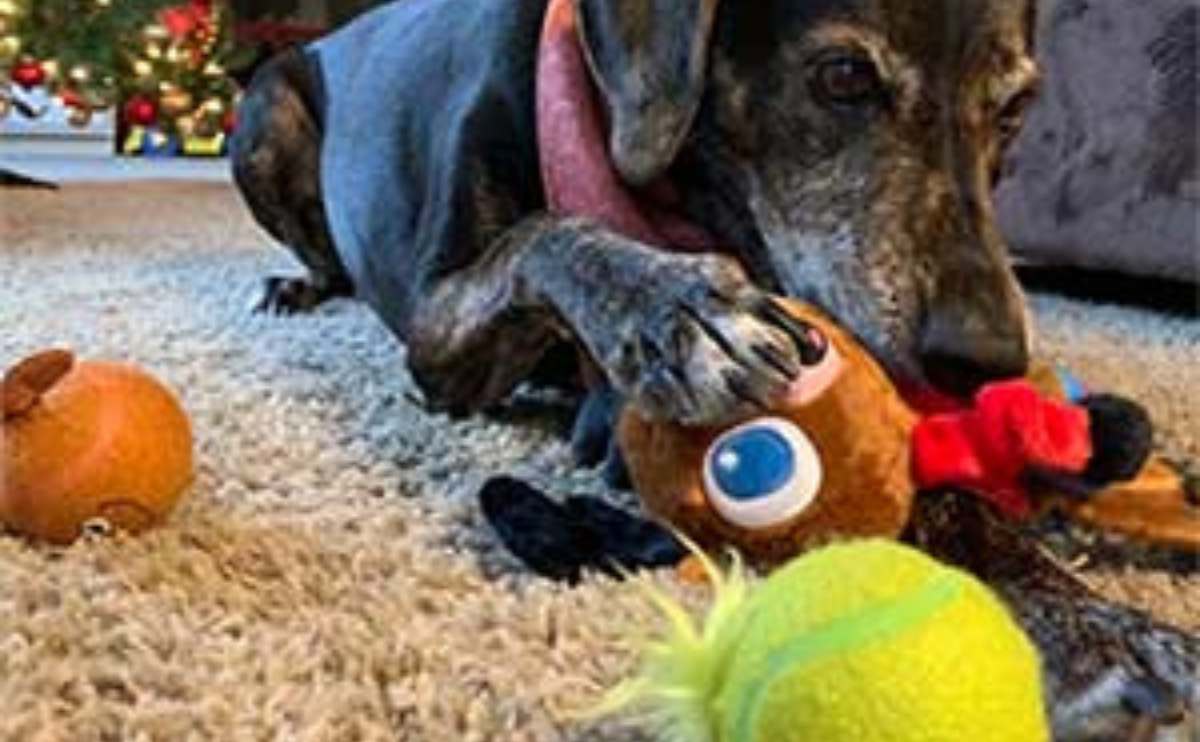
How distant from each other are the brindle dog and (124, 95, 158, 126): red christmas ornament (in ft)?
8.25

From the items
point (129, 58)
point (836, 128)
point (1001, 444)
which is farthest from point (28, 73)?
point (1001, 444)

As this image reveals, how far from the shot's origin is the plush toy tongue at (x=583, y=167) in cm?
134

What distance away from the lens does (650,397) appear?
1013 millimetres

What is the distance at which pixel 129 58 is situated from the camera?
12.3 ft

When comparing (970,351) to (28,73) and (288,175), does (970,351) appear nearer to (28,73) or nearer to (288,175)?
(288,175)

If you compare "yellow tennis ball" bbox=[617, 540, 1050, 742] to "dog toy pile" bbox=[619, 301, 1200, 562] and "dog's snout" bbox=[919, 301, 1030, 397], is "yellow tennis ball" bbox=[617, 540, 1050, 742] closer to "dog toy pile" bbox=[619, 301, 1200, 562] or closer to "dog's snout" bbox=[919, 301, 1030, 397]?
"dog toy pile" bbox=[619, 301, 1200, 562]

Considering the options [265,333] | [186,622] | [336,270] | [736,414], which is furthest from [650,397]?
[336,270]

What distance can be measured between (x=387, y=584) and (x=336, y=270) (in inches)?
55.3

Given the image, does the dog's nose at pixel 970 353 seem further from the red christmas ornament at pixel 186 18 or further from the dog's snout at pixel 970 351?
the red christmas ornament at pixel 186 18

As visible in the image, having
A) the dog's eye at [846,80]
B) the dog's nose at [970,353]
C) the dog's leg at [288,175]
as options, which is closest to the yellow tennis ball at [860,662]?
the dog's nose at [970,353]

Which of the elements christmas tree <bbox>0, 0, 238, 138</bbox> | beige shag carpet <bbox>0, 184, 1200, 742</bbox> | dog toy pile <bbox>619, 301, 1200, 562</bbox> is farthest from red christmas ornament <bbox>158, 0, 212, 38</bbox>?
dog toy pile <bbox>619, 301, 1200, 562</bbox>

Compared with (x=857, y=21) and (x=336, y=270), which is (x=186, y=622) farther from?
(x=336, y=270)

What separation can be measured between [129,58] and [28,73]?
0.22 m

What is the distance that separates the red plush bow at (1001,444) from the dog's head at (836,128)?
16 centimetres
